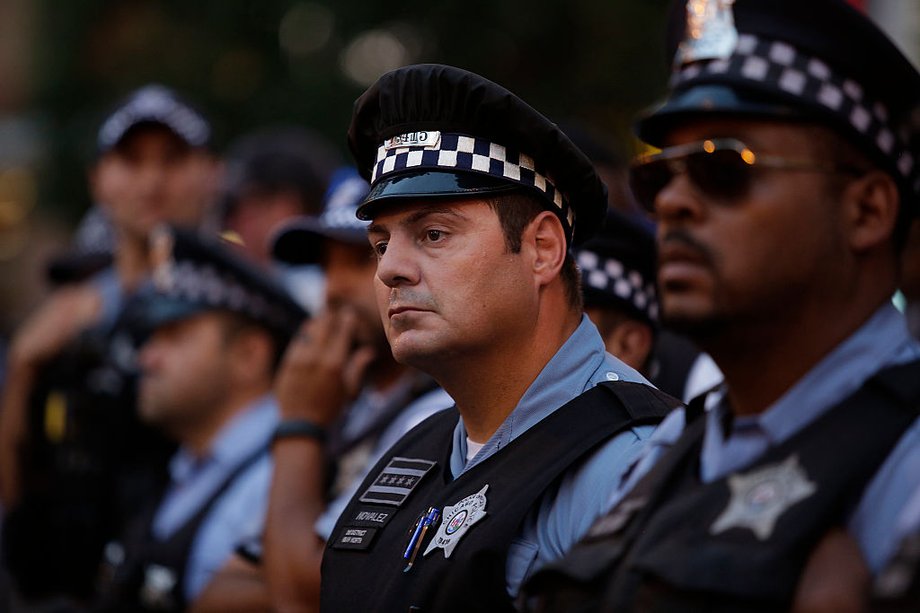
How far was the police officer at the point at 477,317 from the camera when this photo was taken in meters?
3.37

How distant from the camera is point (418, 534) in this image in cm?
339

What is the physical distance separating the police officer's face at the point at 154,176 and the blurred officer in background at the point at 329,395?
2018 mm

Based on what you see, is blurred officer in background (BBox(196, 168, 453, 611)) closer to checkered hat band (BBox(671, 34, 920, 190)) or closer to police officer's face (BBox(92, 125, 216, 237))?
police officer's face (BBox(92, 125, 216, 237))

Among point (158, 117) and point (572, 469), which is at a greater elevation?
point (158, 117)

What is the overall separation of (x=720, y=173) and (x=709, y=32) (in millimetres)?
289

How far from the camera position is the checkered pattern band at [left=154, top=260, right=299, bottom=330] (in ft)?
20.9

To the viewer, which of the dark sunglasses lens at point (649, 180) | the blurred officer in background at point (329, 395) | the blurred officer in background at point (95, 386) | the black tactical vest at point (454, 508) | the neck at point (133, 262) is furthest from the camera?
the neck at point (133, 262)

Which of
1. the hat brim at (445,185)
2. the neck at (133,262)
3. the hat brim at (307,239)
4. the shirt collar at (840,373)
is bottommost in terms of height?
the shirt collar at (840,373)

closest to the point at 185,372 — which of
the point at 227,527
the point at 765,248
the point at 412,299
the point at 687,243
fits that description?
the point at 227,527


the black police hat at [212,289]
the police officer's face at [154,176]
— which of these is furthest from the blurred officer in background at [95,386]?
the black police hat at [212,289]

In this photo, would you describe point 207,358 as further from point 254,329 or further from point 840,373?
point 840,373

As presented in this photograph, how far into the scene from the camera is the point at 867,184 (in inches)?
104

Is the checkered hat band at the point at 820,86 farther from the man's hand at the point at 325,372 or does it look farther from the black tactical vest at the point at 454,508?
the man's hand at the point at 325,372

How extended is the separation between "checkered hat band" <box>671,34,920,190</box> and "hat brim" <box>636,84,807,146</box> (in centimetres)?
3
